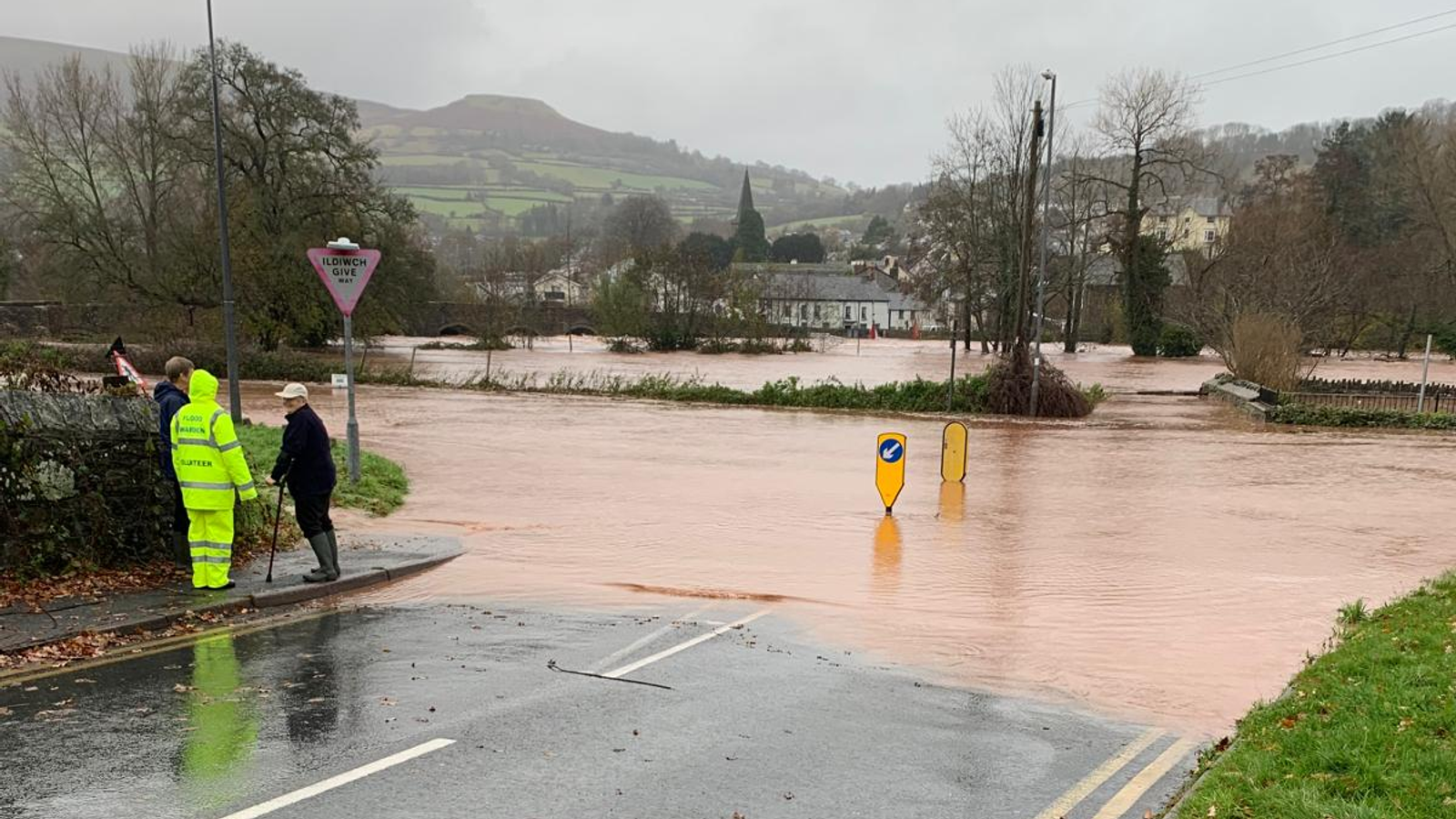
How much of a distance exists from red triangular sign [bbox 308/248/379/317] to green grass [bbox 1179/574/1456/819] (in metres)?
11.9

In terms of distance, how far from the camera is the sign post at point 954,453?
675 inches

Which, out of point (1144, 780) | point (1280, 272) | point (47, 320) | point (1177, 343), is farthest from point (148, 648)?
point (1177, 343)

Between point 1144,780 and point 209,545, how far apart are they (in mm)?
7275

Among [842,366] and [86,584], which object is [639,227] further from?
[86,584]

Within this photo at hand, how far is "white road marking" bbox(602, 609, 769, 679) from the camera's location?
23.2ft

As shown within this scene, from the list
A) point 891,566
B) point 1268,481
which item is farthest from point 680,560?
point 1268,481

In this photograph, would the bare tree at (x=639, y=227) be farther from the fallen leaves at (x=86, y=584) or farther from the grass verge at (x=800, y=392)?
the fallen leaves at (x=86, y=584)

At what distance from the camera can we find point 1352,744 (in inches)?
197

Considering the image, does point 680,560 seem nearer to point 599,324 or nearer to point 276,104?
point 276,104

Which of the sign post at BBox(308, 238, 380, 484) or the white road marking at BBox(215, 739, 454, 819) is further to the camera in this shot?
the sign post at BBox(308, 238, 380, 484)

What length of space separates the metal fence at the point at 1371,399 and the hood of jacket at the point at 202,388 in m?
29.3

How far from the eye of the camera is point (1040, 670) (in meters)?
7.59

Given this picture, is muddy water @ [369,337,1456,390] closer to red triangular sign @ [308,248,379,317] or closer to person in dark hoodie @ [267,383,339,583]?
red triangular sign @ [308,248,379,317]

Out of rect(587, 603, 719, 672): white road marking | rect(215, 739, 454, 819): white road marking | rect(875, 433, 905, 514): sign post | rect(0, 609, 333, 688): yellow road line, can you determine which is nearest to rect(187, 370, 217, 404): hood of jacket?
rect(0, 609, 333, 688): yellow road line
